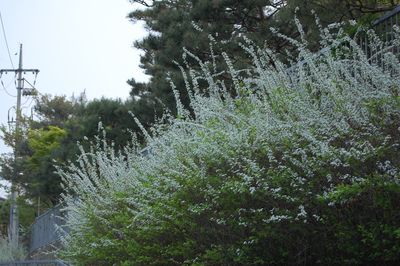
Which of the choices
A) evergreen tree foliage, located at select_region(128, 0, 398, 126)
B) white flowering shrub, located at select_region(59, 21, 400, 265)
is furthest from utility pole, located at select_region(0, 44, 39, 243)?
white flowering shrub, located at select_region(59, 21, 400, 265)

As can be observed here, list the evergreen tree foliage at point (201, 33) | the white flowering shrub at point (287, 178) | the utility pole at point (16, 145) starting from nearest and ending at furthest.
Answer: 1. the white flowering shrub at point (287, 178)
2. the evergreen tree foliage at point (201, 33)
3. the utility pole at point (16, 145)

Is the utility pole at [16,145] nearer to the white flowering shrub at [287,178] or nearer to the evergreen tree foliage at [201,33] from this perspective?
the evergreen tree foliage at [201,33]

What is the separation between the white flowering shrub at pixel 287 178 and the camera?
5.28 meters

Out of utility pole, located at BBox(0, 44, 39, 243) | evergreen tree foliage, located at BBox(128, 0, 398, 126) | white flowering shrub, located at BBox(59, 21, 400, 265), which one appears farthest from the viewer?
utility pole, located at BBox(0, 44, 39, 243)

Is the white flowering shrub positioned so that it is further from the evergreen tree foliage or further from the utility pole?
the utility pole

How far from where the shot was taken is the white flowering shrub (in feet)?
17.3

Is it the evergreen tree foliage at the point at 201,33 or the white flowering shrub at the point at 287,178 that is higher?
the evergreen tree foliage at the point at 201,33

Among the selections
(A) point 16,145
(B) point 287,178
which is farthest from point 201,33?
(A) point 16,145

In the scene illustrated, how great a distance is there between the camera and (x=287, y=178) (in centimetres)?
555

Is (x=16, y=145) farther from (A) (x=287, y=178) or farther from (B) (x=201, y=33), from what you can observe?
(A) (x=287, y=178)

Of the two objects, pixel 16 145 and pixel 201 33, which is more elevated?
pixel 16 145

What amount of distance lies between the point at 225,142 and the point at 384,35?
313 cm

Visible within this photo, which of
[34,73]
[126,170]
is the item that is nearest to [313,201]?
[126,170]

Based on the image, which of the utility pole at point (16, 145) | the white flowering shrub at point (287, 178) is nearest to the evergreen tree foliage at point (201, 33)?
the white flowering shrub at point (287, 178)
